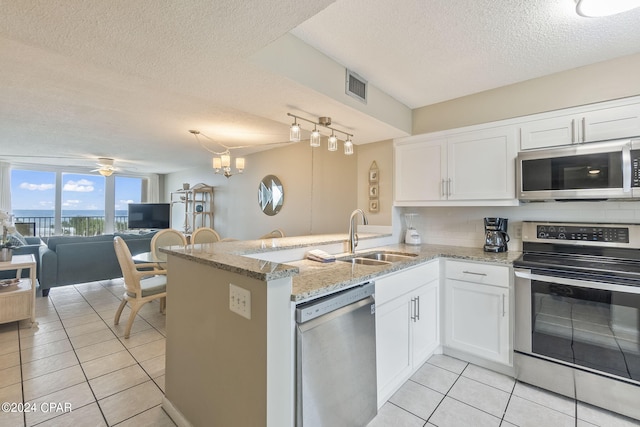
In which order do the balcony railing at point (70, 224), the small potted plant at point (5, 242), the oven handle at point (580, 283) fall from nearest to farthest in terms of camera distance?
the oven handle at point (580, 283) < the small potted plant at point (5, 242) < the balcony railing at point (70, 224)

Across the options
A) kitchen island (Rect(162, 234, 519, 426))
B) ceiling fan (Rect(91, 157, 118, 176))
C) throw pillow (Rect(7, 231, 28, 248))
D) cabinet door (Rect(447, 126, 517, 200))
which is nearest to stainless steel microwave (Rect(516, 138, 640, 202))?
cabinet door (Rect(447, 126, 517, 200))

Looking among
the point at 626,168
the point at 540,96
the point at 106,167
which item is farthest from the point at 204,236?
the point at 626,168

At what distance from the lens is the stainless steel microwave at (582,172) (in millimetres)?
1888

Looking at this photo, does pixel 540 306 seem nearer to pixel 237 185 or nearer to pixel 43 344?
pixel 43 344

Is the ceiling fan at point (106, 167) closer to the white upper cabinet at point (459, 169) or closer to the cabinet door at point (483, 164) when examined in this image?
the white upper cabinet at point (459, 169)

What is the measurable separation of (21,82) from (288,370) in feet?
10.2

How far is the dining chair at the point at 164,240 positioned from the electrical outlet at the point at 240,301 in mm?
2471

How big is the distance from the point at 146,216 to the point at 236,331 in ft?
24.8

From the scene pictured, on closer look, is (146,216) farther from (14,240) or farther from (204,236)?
(204,236)

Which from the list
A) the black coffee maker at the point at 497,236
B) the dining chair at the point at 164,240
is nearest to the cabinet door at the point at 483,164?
the black coffee maker at the point at 497,236

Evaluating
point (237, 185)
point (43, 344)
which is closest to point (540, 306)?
point (43, 344)

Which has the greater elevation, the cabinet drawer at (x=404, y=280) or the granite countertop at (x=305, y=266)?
the granite countertop at (x=305, y=266)

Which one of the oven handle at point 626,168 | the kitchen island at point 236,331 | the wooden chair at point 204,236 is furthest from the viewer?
the wooden chair at point 204,236

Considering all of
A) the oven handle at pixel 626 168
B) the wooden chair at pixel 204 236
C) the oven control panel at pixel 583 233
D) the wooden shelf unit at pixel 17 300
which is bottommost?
the wooden shelf unit at pixel 17 300
